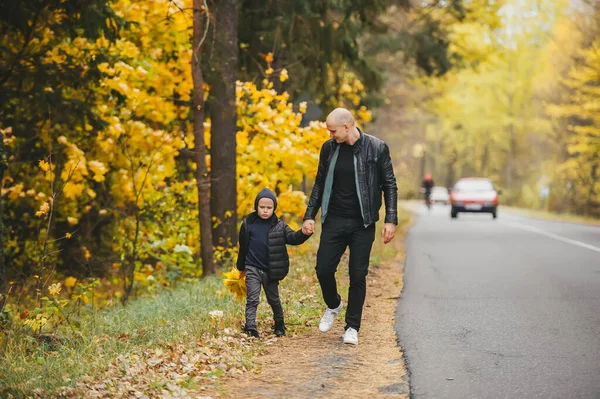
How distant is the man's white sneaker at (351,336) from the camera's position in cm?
736

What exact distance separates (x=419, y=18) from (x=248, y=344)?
60.5 ft

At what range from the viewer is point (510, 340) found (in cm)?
747

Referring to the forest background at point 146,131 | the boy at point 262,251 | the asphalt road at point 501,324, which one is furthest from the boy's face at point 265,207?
the forest background at point 146,131

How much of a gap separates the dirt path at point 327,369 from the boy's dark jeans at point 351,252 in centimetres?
37

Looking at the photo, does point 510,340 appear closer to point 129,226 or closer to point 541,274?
point 541,274

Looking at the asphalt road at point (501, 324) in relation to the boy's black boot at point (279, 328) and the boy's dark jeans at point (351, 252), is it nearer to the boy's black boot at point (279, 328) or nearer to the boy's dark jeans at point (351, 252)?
the boy's dark jeans at point (351, 252)

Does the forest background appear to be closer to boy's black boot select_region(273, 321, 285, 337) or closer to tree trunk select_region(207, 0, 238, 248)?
tree trunk select_region(207, 0, 238, 248)

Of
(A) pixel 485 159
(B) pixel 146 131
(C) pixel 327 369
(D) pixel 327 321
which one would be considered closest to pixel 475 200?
(B) pixel 146 131

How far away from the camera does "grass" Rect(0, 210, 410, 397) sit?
6.20m

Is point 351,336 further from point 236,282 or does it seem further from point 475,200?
point 475,200

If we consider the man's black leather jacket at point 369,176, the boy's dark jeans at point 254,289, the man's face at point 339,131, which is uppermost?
the man's face at point 339,131

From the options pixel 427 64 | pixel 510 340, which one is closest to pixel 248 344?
pixel 510 340

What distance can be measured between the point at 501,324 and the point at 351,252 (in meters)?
1.91

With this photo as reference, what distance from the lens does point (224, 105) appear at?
42.9 feet
